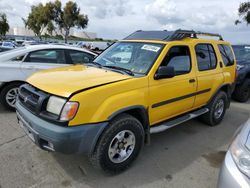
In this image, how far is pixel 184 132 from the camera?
4.48m

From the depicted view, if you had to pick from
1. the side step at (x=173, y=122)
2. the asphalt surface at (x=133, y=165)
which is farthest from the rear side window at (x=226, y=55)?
the asphalt surface at (x=133, y=165)

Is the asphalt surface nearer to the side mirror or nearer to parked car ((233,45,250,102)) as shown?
the side mirror

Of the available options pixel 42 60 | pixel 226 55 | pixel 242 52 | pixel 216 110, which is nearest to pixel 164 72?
pixel 216 110

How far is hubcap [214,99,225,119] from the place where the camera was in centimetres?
480

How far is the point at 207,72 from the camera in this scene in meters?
4.25

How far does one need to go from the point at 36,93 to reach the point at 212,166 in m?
2.65

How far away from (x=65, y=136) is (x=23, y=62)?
3433 millimetres

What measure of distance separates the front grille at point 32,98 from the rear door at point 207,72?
2.63 meters

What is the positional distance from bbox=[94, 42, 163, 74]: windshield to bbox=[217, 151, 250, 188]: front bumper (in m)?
1.63

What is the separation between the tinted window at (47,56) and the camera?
535cm

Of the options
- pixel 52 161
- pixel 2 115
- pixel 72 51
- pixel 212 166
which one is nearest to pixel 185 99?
pixel 212 166

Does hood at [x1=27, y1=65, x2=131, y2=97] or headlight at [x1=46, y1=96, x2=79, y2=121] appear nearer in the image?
headlight at [x1=46, y1=96, x2=79, y2=121]

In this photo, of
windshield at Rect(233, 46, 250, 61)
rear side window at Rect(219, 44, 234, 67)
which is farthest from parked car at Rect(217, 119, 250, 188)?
windshield at Rect(233, 46, 250, 61)

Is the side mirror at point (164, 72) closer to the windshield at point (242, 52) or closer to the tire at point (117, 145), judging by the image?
the tire at point (117, 145)
